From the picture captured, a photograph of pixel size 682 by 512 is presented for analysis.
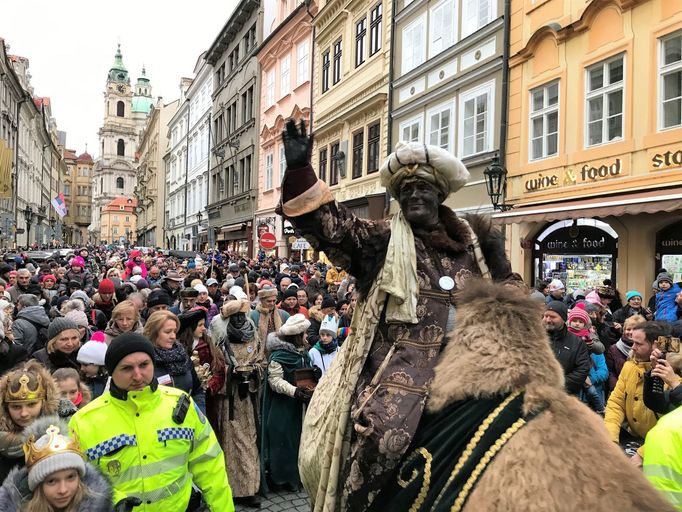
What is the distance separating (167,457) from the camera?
2949 millimetres

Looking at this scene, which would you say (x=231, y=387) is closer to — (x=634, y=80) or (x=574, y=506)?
(x=574, y=506)

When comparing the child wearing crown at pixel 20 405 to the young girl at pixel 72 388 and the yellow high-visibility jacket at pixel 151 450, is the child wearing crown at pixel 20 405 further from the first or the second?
the young girl at pixel 72 388

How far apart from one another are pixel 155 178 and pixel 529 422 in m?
72.7

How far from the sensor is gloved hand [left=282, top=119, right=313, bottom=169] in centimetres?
195

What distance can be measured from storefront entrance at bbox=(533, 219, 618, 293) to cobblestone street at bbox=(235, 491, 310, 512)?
27.0 feet

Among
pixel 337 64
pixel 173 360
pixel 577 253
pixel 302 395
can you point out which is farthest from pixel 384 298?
pixel 337 64

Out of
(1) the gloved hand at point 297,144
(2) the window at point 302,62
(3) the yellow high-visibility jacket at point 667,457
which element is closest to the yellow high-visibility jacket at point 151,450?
(1) the gloved hand at point 297,144

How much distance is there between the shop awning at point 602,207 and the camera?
8.91 meters

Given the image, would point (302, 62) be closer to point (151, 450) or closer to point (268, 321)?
point (268, 321)

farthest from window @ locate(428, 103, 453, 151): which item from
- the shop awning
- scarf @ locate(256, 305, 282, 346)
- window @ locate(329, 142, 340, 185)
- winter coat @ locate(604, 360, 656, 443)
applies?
winter coat @ locate(604, 360, 656, 443)

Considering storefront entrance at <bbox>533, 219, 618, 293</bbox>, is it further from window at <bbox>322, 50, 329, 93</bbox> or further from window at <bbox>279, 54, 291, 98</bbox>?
→ window at <bbox>279, 54, 291, 98</bbox>

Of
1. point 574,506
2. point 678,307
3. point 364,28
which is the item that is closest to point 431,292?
point 574,506

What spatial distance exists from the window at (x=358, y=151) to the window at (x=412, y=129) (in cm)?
284

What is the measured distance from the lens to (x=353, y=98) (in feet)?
70.4
